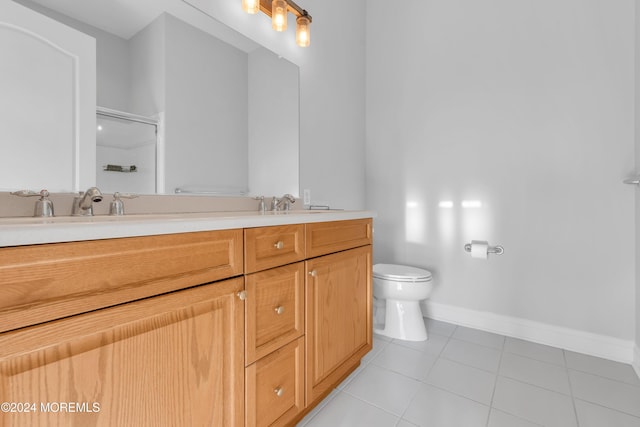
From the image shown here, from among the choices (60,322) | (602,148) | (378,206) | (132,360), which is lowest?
(132,360)

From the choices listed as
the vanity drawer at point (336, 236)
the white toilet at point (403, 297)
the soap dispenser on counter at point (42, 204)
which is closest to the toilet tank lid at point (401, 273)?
the white toilet at point (403, 297)

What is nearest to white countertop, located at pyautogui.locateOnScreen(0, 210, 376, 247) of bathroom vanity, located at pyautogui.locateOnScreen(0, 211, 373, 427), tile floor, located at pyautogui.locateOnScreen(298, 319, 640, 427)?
bathroom vanity, located at pyautogui.locateOnScreen(0, 211, 373, 427)

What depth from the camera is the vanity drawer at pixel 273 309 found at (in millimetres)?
883

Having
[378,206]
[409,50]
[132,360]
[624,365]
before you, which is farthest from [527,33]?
[132,360]

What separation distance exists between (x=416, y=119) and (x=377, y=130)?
34 cm

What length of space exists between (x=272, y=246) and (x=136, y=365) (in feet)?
1.53

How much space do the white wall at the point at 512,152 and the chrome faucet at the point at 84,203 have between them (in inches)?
77.9

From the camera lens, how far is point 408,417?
1206 millimetres

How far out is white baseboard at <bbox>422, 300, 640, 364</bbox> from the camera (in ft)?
5.46

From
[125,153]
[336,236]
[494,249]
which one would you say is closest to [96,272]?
[125,153]

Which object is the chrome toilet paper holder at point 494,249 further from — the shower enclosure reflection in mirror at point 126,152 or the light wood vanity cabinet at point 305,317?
the shower enclosure reflection in mirror at point 126,152

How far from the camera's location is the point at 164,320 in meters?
0.68

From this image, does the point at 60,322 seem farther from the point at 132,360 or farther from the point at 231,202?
the point at 231,202

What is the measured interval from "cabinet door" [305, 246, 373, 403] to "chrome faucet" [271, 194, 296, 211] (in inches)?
19.4
